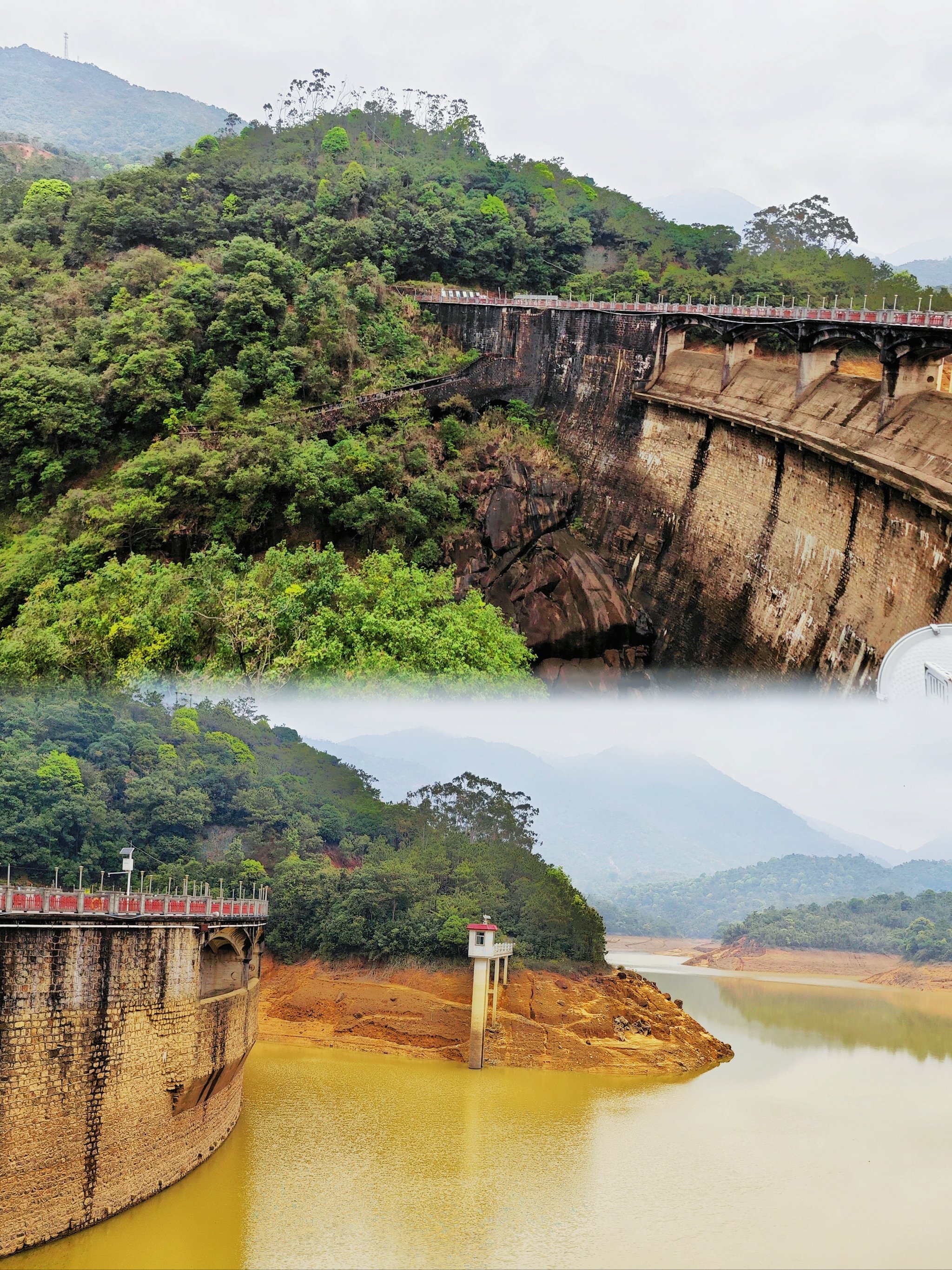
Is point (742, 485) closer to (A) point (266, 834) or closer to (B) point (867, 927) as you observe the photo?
(A) point (266, 834)

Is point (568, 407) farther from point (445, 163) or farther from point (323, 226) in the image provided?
point (445, 163)

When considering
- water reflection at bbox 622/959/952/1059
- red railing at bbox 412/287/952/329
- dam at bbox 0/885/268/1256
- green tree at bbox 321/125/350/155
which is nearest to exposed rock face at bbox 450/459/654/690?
red railing at bbox 412/287/952/329

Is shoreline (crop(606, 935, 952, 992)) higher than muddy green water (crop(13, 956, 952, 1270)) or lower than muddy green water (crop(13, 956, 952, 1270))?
lower

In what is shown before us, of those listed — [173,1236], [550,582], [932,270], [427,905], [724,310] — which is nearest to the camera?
[173,1236]

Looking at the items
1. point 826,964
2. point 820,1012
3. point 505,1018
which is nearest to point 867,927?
point 826,964

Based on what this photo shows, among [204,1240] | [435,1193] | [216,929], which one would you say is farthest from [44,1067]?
[435,1193]

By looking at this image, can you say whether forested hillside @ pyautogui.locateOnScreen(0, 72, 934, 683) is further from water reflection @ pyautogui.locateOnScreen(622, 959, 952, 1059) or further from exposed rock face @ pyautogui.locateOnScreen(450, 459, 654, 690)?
water reflection @ pyautogui.locateOnScreen(622, 959, 952, 1059)
